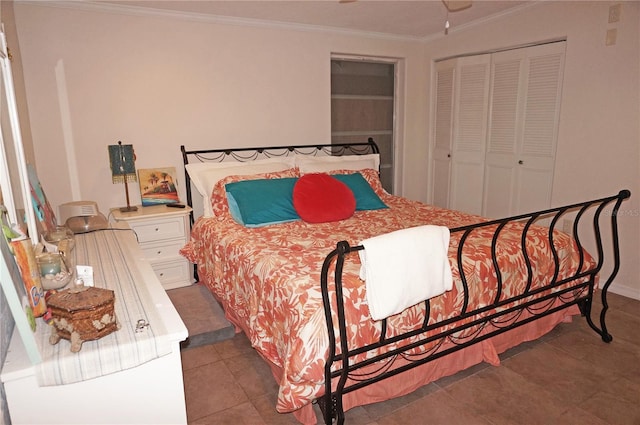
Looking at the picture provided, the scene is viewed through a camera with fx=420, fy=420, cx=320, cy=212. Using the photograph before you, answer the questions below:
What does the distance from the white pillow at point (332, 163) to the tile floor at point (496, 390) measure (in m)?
1.53

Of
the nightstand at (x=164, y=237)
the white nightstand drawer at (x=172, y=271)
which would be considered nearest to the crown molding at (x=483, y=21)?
the nightstand at (x=164, y=237)

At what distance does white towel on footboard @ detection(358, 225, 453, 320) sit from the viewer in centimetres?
156

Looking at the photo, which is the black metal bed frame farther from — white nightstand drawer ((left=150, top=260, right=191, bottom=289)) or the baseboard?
white nightstand drawer ((left=150, top=260, right=191, bottom=289))

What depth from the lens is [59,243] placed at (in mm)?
1929

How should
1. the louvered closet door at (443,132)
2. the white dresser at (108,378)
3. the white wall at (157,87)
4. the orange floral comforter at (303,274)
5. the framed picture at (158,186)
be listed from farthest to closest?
1. the louvered closet door at (443,132)
2. the framed picture at (158,186)
3. the white wall at (157,87)
4. the orange floral comforter at (303,274)
5. the white dresser at (108,378)

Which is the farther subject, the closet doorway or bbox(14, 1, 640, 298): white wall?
the closet doorway

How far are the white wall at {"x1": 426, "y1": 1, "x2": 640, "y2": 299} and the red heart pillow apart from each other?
1759mm

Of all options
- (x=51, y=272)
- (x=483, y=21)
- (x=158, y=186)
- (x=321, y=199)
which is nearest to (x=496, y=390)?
(x=321, y=199)

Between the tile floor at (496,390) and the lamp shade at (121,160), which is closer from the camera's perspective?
the tile floor at (496,390)

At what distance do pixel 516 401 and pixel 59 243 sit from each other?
225 cm

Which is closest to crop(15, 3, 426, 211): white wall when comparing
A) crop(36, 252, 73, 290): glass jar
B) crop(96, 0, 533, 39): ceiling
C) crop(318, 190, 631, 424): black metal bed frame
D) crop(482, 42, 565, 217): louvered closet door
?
crop(96, 0, 533, 39): ceiling

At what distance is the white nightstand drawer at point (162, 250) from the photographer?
3125 millimetres

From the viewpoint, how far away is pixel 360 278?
164 centimetres

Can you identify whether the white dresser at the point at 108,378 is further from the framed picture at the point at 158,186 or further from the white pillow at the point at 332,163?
the white pillow at the point at 332,163
